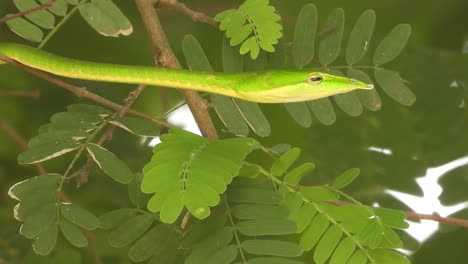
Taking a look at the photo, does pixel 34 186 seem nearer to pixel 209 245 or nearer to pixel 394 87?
pixel 209 245

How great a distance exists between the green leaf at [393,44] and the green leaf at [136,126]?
47 centimetres

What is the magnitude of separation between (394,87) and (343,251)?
1.38 ft

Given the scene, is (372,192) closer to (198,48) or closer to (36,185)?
(198,48)

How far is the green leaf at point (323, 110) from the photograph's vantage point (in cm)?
164

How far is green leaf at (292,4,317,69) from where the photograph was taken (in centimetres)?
163

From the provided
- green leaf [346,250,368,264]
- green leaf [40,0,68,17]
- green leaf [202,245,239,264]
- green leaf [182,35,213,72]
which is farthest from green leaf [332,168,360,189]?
green leaf [40,0,68,17]

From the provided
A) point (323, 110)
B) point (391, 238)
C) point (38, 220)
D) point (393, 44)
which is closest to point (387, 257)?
point (391, 238)

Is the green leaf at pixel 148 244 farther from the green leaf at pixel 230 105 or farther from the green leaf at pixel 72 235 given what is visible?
the green leaf at pixel 230 105

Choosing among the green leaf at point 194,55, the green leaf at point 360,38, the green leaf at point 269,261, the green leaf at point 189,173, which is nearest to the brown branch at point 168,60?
the green leaf at point 194,55

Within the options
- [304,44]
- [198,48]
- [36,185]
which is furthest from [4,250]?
[304,44]

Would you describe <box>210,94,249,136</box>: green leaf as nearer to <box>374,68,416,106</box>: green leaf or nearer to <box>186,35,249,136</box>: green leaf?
<box>186,35,249,136</box>: green leaf

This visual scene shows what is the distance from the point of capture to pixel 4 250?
1944mm

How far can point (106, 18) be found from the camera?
157 centimetres

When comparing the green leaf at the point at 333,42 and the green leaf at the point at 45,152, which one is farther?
the green leaf at the point at 333,42
